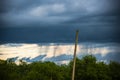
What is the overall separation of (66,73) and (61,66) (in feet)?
7.40

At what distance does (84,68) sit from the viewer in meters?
18.7

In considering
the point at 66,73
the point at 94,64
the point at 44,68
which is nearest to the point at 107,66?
the point at 94,64

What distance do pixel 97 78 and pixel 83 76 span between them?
73cm

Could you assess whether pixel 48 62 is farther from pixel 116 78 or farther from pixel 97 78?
pixel 116 78

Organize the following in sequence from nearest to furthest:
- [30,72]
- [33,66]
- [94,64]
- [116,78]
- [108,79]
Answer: [116,78], [108,79], [94,64], [30,72], [33,66]

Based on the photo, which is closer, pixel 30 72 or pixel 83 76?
pixel 83 76

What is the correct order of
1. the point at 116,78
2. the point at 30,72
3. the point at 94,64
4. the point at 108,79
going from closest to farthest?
the point at 116,78 < the point at 108,79 < the point at 94,64 < the point at 30,72

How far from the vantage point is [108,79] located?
18094 millimetres

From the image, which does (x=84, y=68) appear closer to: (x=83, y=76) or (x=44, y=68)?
(x=83, y=76)

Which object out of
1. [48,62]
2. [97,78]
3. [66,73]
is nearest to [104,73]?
[97,78]

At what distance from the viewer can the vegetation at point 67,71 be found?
17.7m

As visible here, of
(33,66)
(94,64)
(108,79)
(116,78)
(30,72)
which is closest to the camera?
(116,78)

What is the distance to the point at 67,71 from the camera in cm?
1939

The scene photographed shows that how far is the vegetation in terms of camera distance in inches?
695
